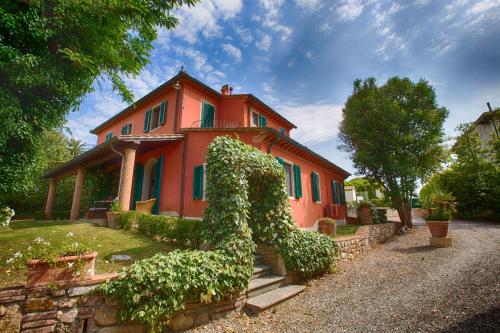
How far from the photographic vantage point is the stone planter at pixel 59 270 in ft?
8.61

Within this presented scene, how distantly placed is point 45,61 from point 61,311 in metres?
5.08

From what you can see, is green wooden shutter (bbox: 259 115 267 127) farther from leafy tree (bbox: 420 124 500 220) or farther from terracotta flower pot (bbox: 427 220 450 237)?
leafy tree (bbox: 420 124 500 220)

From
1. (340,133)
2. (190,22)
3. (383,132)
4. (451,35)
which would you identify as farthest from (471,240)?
(190,22)

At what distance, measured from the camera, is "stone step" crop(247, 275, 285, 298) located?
411cm

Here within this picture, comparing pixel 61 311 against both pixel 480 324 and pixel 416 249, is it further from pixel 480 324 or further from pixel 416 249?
pixel 416 249

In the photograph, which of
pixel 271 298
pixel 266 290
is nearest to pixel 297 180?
pixel 266 290

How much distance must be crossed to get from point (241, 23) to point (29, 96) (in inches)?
244

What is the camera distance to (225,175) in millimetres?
4773

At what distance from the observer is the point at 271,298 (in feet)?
13.2

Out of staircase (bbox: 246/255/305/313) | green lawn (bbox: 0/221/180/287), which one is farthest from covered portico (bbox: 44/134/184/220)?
staircase (bbox: 246/255/305/313)

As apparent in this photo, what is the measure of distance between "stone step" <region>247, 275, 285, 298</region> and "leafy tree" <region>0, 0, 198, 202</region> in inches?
228

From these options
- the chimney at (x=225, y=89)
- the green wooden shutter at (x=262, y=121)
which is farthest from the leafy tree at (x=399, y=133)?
the chimney at (x=225, y=89)

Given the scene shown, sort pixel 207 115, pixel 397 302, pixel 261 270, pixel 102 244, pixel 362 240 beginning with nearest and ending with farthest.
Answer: pixel 397 302 → pixel 261 270 → pixel 102 244 → pixel 362 240 → pixel 207 115

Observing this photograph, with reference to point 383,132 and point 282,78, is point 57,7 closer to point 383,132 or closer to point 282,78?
point 282,78
